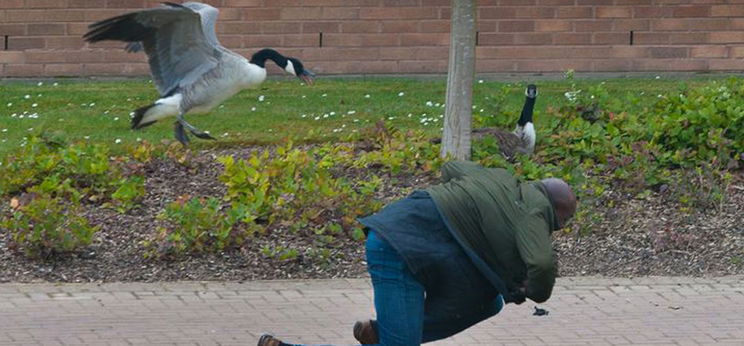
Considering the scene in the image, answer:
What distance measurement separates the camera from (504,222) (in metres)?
5.71

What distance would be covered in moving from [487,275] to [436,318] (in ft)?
1.31

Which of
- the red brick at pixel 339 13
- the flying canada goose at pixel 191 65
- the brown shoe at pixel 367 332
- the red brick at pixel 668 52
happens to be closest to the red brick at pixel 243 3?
the red brick at pixel 339 13

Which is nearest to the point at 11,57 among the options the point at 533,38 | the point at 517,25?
the point at 517,25

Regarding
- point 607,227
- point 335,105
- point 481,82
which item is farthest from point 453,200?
point 481,82

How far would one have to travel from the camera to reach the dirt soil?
855cm

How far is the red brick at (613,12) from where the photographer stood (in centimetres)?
1526

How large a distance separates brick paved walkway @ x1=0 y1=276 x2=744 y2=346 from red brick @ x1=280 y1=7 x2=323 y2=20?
23.0 ft

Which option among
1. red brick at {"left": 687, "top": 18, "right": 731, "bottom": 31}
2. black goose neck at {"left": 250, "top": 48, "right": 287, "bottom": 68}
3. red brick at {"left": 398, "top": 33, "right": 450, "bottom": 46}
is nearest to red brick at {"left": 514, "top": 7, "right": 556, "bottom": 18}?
red brick at {"left": 398, "top": 33, "right": 450, "bottom": 46}

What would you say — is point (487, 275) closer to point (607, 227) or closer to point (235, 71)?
point (607, 227)

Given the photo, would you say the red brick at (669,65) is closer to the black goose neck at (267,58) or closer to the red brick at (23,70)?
the red brick at (23,70)

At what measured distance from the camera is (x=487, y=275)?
19.0 feet

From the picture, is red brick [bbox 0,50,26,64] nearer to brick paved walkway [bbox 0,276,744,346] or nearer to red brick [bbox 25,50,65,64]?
red brick [bbox 25,50,65,64]

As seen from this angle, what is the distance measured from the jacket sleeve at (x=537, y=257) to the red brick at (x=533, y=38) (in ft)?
32.2

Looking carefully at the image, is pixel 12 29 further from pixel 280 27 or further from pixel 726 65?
pixel 726 65
